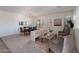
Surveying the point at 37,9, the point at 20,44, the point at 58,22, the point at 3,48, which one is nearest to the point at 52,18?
the point at 58,22

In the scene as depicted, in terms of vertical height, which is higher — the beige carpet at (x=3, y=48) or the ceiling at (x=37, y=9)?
the ceiling at (x=37, y=9)

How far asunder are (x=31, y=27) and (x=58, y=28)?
0.46 metres

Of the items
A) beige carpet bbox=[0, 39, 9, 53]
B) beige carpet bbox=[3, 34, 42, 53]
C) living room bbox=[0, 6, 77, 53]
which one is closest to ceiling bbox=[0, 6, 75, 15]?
living room bbox=[0, 6, 77, 53]

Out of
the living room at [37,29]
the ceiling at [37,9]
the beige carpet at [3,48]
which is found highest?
the ceiling at [37,9]

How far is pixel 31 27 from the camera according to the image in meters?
1.77

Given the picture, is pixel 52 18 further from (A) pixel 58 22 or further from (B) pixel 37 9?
(B) pixel 37 9

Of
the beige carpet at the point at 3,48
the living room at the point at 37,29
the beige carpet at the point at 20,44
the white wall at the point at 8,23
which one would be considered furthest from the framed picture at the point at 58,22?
the beige carpet at the point at 3,48

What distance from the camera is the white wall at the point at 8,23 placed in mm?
1691

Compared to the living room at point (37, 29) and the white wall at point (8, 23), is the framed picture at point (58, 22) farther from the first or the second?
the white wall at point (8, 23)

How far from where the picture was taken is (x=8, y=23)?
174 cm

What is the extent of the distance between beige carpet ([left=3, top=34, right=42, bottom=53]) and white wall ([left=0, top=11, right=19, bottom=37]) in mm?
86

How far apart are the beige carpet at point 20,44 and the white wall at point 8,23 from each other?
9cm

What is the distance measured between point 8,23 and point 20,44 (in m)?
0.40
